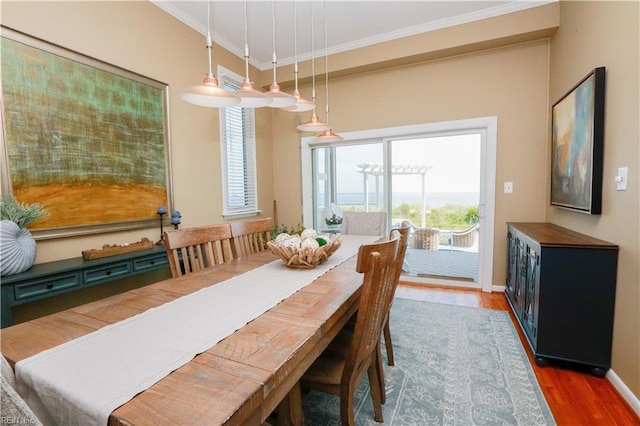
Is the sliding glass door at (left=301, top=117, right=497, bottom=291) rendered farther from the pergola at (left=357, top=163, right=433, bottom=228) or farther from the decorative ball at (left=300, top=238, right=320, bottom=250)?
the decorative ball at (left=300, top=238, right=320, bottom=250)

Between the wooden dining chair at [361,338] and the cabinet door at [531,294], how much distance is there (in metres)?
1.36

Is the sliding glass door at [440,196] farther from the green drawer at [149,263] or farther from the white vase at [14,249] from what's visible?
the white vase at [14,249]

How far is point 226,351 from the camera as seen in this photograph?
2.73ft

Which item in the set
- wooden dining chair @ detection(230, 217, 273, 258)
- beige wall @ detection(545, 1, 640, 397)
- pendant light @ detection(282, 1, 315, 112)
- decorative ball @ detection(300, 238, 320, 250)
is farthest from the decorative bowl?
beige wall @ detection(545, 1, 640, 397)

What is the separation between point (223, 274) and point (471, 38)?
3.47 meters

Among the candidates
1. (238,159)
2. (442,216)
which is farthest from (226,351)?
(442,216)

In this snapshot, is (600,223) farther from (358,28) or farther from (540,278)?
(358,28)

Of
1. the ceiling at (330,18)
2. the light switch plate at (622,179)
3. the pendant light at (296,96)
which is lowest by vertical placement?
the light switch plate at (622,179)

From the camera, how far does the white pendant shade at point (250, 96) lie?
161cm

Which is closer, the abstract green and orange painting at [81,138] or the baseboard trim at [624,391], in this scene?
the baseboard trim at [624,391]

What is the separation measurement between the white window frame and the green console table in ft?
4.63

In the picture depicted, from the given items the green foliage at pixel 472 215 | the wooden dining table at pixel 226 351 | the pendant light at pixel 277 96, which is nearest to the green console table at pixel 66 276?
the wooden dining table at pixel 226 351

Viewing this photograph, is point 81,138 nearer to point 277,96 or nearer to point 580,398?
point 277,96

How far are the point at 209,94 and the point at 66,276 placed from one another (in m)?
1.47
